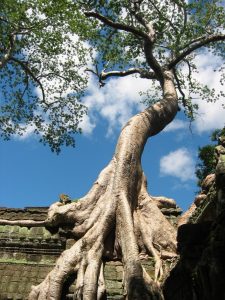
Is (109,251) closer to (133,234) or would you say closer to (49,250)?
(133,234)

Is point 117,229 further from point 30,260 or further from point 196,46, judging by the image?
point 196,46

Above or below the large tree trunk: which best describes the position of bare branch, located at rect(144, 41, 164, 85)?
above

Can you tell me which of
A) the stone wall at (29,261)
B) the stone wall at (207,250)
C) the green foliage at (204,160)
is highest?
the green foliage at (204,160)

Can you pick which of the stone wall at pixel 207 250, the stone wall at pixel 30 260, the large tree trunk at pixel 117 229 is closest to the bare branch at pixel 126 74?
the large tree trunk at pixel 117 229

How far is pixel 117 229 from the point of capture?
6078 mm

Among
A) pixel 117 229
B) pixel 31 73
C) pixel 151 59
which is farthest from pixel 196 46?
pixel 117 229

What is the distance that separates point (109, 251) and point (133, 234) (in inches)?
16.4

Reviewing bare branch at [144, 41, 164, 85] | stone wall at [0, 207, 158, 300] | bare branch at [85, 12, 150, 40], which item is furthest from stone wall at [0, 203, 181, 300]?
bare branch at [85, 12, 150, 40]

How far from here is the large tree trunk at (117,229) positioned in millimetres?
5102

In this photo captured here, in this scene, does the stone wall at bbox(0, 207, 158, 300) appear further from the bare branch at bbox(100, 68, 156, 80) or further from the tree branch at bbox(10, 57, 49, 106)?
the tree branch at bbox(10, 57, 49, 106)

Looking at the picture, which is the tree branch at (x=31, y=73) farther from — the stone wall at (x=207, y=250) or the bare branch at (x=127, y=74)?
the stone wall at (x=207, y=250)

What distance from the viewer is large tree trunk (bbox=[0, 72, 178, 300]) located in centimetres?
510

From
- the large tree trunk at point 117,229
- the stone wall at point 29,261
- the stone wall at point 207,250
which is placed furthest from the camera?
the stone wall at point 29,261

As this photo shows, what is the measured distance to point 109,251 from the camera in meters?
5.95
